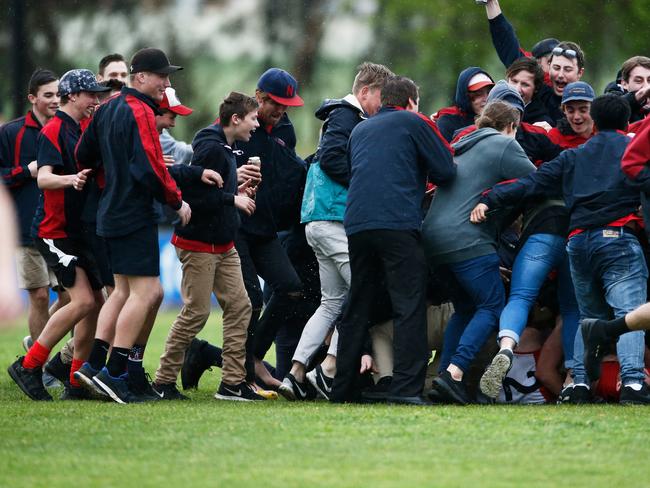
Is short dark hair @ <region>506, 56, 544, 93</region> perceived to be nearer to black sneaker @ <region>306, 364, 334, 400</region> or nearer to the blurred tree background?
black sneaker @ <region>306, 364, 334, 400</region>

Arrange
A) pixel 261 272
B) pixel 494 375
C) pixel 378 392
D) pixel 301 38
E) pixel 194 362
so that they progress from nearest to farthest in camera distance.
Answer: pixel 494 375
pixel 378 392
pixel 261 272
pixel 194 362
pixel 301 38

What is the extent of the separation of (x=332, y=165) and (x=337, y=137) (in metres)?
0.21

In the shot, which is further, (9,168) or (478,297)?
(9,168)

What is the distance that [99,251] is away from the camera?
981 centimetres

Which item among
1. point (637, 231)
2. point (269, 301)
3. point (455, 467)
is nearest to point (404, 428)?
point (455, 467)

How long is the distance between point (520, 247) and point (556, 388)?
102 centimetres

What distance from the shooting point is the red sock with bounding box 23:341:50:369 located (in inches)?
385

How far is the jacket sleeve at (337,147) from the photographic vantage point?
382 inches

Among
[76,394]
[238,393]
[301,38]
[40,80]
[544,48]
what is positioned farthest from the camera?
[301,38]

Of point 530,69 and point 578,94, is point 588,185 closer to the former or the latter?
point 578,94

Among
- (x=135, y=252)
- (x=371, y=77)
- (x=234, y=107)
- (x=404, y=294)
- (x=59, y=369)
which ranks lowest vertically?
(x=59, y=369)

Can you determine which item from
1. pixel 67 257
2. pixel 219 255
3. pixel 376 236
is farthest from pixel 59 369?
pixel 376 236

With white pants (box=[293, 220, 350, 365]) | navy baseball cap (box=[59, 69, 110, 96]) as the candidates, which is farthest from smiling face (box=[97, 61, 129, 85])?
white pants (box=[293, 220, 350, 365])

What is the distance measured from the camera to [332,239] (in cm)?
979
